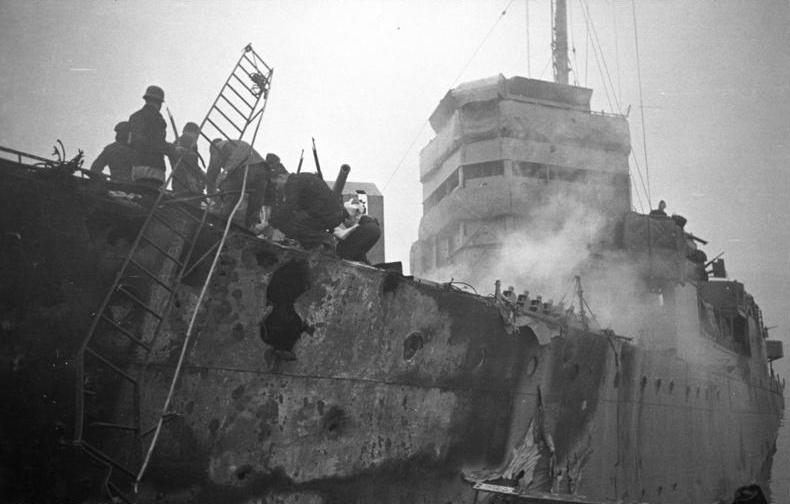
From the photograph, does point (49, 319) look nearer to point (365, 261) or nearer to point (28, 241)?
point (28, 241)

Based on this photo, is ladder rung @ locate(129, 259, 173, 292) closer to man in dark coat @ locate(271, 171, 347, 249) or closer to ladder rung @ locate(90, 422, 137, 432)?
ladder rung @ locate(90, 422, 137, 432)

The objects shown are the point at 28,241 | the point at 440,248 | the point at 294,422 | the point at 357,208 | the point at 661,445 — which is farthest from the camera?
the point at 440,248

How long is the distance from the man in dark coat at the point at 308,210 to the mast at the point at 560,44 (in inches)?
695

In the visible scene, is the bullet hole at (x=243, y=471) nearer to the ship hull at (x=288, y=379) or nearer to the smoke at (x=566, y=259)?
the ship hull at (x=288, y=379)

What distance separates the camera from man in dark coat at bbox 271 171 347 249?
544 centimetres

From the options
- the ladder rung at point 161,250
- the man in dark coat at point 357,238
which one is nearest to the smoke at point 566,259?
the man in dark coat at point 357,238

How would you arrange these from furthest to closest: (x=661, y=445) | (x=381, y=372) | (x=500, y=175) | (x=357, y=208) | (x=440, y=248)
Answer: (x=440, y=248)
(x=500, y=175)
(x=661, y=445)
(x=357, y=208)
(x=381, y=372)

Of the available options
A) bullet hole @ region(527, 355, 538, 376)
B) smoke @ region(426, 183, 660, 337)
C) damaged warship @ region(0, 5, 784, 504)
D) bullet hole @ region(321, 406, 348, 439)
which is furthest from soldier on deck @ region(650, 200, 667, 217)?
bullet hole @ region(321, 406, 348, 439)

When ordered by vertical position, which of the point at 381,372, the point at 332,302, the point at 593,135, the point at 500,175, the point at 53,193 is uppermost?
the point at 593,135

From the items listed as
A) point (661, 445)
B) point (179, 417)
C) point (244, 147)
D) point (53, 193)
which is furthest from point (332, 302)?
point (661, 445)

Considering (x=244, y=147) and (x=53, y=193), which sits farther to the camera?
(x=244, y=147)

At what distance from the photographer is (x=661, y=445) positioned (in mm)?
10359

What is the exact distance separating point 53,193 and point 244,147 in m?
2.10

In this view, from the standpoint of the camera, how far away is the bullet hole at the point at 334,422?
5059 millimetres
